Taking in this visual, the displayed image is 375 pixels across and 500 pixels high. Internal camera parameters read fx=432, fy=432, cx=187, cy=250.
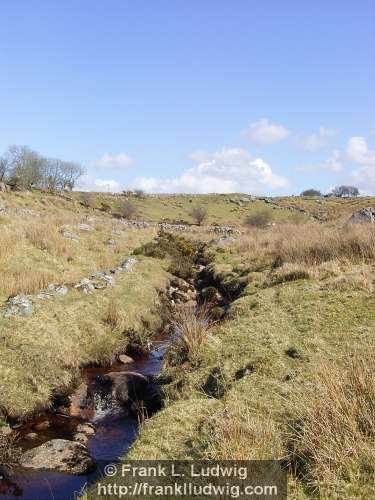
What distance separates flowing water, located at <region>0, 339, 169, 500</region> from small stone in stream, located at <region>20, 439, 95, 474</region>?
0.42 ft

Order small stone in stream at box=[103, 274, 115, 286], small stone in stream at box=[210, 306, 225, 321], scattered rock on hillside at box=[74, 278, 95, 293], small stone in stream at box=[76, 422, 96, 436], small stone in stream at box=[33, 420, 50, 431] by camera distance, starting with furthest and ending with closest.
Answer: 1. small stone in stream at box=[103, 274, 115, 286]
2. scattered rock on hillside at box=[74, 278, 95, 293]
3. small stone in stream at box=[210, 306, 225, 321]
4. small stone in stream at box=[76, 422, 96, 436]
5. small stone in stream at box=[33, 420, 50, 431]

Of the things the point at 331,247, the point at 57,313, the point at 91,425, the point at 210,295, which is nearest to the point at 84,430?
the point at 91,425

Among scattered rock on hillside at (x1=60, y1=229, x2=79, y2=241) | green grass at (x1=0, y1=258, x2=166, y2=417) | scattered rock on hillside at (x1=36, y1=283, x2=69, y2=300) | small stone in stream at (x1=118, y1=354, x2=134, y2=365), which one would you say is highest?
scattered rock on hillside at (x1=60, y1=229, x2=79, y2=241)

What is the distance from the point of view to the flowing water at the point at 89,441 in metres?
6.95

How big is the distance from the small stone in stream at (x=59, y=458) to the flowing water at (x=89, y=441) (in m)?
0.13

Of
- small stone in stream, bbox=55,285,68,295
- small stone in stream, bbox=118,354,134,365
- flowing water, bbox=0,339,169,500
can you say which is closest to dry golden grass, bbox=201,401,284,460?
flowing water, bbox=0,339,169,500

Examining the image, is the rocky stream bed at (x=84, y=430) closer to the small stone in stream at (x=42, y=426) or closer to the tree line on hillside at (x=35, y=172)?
the small stone in stream at (x=42, y=426)

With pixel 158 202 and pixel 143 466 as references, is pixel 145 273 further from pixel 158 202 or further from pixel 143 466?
pixel 158 202

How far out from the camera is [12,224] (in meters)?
23.2

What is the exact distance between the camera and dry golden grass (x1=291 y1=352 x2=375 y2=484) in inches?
188

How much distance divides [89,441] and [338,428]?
17.9ft

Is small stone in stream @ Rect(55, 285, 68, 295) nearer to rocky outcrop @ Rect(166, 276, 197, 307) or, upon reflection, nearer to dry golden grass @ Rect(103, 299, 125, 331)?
dry golden grass @ Rect(103, 299, 125, 331)

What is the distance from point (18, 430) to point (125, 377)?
2796mm

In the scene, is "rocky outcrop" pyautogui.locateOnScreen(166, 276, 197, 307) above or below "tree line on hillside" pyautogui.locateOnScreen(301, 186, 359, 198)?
below
